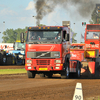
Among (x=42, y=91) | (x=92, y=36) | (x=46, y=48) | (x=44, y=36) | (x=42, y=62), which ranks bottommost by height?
(x=42, y=91)

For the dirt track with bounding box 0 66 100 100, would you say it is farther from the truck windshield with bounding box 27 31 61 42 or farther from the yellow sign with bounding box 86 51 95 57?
the yellow sign with bounding box 86 51 95 57

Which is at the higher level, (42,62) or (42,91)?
(42,62)

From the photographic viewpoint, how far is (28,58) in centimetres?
1827

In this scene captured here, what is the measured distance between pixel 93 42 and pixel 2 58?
59.8ft

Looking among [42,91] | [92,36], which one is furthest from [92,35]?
[42,91]

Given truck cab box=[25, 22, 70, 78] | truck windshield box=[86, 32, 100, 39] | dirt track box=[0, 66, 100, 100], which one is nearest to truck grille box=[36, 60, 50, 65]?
truck cab box=[25, 22, 70, 78]

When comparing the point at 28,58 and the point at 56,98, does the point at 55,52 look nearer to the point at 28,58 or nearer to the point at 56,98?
the point at 28,58

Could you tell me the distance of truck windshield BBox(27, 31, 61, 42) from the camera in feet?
58.9

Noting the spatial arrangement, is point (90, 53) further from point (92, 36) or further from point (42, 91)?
point (42, 91)

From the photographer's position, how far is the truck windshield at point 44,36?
58.9ft

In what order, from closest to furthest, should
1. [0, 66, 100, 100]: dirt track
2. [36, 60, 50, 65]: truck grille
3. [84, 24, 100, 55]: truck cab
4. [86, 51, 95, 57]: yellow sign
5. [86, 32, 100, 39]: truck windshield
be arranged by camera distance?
1. [0, 66, 100, 100]: dirt track
2. [36, 60, 50, 65]: truck grille
3. [86, 51, 95, 57]: yellow sign
4. [84, 24, 100, 55]: truck cab
5. [86, 32, 100, 39]: truck windshield

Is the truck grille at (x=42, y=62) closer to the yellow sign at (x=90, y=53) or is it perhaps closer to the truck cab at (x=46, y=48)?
the truck cab at (x=46, y=48)

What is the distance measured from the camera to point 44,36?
18.0 metres

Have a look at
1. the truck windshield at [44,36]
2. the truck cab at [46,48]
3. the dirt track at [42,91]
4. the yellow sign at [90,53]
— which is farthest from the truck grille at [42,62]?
the yellow sign at [90,53]
